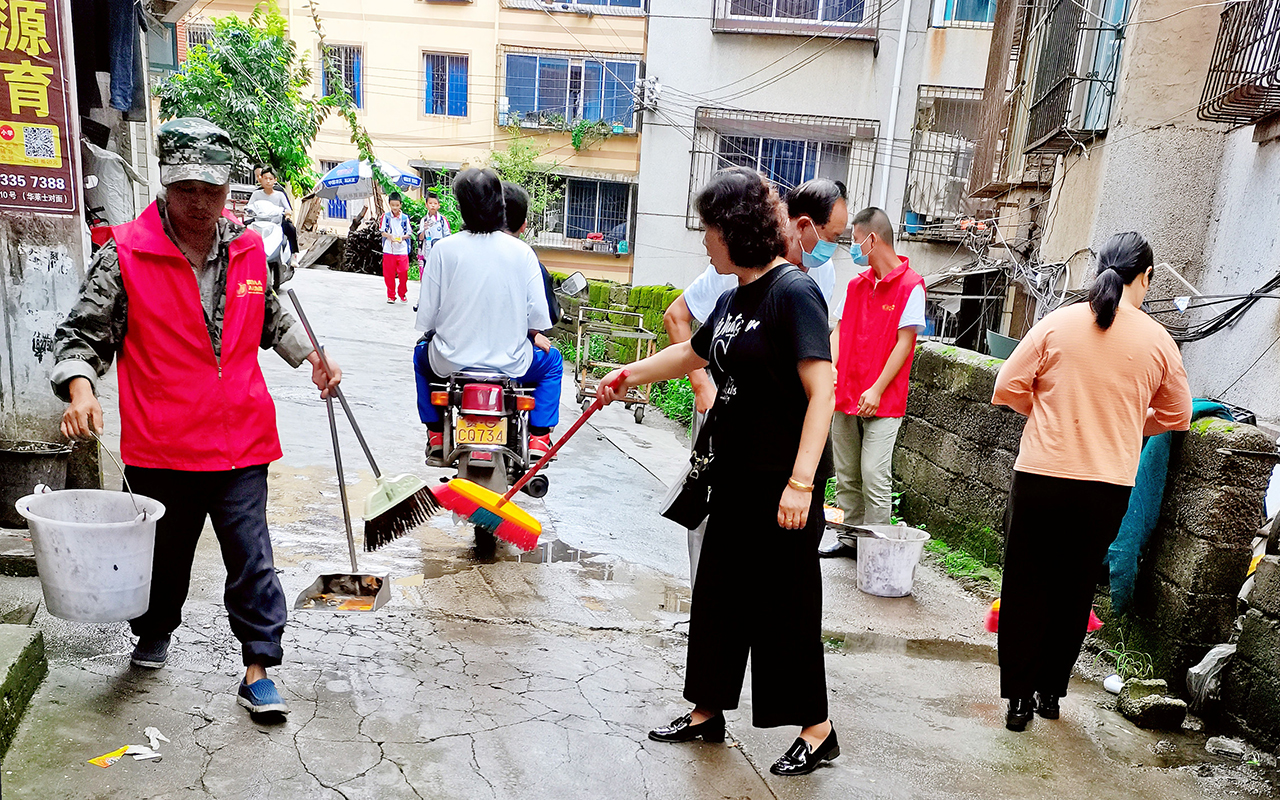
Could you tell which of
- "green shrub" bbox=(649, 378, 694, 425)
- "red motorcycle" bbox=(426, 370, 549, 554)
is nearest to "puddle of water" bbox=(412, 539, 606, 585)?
"red motorcycle" bbox=(426, 370, 549, 554)

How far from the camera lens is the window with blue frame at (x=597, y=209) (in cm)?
2369

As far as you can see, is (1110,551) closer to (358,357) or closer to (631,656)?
(631,656)

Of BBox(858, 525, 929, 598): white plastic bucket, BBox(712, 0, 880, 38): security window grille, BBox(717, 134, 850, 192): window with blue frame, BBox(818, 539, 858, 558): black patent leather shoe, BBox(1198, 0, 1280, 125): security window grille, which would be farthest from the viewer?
BBox(717, 134, 850, 192): window with blue frame

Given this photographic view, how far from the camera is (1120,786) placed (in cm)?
304

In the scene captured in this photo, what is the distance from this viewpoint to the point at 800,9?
702 inches

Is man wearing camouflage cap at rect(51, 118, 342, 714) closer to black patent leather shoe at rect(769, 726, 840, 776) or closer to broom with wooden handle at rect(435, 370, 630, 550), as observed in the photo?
broom with wooden handle at rect(435, 370, 630, 550)

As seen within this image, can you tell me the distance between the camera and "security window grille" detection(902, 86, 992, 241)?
17.1 meters

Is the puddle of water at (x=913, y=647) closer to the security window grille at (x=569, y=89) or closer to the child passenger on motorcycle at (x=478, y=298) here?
the child passenger on motorcycle at (x=478, y=298)

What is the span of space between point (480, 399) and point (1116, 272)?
9.53ft

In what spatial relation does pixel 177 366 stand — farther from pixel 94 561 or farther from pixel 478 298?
pixel 478 298

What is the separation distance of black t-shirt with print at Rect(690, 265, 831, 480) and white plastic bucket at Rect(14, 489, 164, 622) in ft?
5.94

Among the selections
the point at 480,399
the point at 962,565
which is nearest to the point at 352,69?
the point at 480,399

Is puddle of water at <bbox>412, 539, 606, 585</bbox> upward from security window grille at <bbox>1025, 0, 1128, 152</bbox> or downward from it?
downward

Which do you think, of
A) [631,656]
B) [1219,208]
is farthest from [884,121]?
[631,656]
